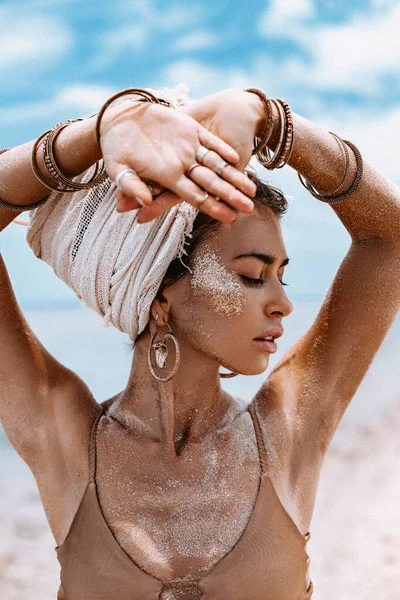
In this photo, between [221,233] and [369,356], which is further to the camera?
[369,356]

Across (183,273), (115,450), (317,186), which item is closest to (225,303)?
(183,273)

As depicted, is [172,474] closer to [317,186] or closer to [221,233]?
[221,233]

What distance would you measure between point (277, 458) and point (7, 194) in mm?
1065

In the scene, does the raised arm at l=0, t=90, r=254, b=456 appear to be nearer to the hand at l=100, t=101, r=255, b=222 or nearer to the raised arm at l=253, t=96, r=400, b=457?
the hand at l=100, t=101, r=255, b=222

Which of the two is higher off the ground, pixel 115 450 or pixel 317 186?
pixel 317 186

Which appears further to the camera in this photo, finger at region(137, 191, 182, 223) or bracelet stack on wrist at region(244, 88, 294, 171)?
bracelet stack on wrist at region(244, 88, 294, 171)

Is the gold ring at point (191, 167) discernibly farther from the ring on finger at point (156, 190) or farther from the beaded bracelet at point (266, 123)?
the beaded bracelet at point (266, 123)

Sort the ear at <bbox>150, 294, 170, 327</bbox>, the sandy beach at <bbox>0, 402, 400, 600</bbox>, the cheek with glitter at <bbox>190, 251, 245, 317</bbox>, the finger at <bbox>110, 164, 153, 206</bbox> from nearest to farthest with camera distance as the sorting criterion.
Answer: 1. the finger at <bbox>110, 164, 153, 206</bbox>
2. the cheek with glitter at <bbox>190, 251, 245, 317</bbox>
3. the ear at <bbox>150, 294, 170, 327</bbox>
4. the sandy beach at <bbox>0, 402, 400, 600</bbox>

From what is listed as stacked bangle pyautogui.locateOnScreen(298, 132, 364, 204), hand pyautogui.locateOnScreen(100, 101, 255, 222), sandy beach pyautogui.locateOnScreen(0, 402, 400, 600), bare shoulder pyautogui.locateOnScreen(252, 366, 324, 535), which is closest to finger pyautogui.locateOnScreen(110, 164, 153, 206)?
hand pyautogui.locateOnScreen(100, 101, 255, 222)

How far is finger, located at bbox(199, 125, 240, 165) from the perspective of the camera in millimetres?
1763

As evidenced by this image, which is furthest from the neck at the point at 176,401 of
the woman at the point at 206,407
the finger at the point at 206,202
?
the finger at the point at 206,202

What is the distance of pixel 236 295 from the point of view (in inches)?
89.1

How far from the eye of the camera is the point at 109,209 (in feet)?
7.64

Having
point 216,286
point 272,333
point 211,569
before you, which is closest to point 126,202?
point 216,286
